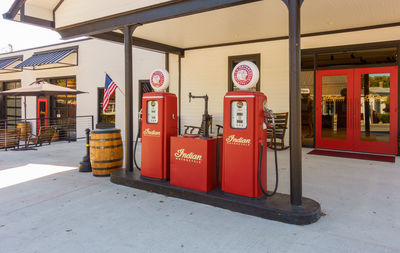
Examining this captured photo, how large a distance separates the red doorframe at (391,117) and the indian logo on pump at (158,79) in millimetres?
5167

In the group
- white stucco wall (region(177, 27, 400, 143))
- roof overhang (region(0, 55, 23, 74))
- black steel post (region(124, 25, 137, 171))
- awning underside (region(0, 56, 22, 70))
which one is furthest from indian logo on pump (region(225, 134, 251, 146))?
awning underside (region(0, 56, 22, 70))

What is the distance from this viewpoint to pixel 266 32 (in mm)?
7070

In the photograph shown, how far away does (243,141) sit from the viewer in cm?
327

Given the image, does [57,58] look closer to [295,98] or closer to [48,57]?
[48,57]

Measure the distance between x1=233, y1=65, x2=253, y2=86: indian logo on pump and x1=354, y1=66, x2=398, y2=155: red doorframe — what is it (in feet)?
16.1

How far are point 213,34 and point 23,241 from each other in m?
6.15

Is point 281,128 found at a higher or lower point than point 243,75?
lower

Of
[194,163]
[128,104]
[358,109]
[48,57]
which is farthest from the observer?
[48,57]

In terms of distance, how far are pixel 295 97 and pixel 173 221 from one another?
73.9 inches

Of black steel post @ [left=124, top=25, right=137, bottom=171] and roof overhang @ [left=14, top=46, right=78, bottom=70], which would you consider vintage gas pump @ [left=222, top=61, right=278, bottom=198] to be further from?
roof overhang @ [left=14, top=46, right=78, bottom=70]

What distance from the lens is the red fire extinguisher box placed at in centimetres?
359

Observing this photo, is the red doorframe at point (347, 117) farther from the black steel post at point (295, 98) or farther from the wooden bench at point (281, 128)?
the black steel post at point (295, 98)

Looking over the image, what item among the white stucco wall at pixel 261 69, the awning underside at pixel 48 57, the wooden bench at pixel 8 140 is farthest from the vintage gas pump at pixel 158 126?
the awning underside at pixel 48 57

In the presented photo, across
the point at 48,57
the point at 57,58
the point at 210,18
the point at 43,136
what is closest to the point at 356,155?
the point at 210,18
